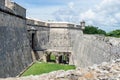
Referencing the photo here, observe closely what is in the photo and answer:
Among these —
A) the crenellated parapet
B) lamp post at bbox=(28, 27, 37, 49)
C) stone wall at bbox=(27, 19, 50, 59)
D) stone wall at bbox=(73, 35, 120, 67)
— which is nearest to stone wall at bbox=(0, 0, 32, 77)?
the crenellated parapet

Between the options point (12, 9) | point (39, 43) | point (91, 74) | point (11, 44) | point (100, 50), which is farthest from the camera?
point (39, 43)

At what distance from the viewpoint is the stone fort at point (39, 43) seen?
1276 centimetres

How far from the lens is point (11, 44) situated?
17.3 metres

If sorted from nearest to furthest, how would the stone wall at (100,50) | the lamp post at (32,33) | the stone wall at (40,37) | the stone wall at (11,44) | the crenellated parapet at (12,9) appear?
the stone wall at (100,50)
the stone wall at (11,44)
the crenellated parapet at (12,9)
the lamp post at (32,33)
the stone wall at (40,37)

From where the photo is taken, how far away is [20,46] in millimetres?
20453

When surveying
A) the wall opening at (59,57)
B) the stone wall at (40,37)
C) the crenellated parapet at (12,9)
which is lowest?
the wall opening at (59,57)

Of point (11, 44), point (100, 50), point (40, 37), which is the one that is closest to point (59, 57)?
point (40, 37)

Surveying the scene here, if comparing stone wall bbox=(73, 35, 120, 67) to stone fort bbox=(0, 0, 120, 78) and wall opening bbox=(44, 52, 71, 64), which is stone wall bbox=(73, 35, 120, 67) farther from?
wall opening bbox=(44, 52, 71, 64)

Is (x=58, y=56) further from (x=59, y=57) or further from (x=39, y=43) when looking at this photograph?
(x=39, y=43)

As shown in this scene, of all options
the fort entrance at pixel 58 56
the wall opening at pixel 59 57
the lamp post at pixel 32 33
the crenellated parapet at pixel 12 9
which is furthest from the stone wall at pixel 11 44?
the wall opening at pixel 59 57

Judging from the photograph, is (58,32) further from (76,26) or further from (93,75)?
(93,75)

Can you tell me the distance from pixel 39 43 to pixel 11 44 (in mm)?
12522

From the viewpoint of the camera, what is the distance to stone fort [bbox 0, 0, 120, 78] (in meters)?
12.8

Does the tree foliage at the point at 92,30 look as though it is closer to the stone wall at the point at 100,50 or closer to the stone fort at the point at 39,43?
the stone fort at the point at 39,43
